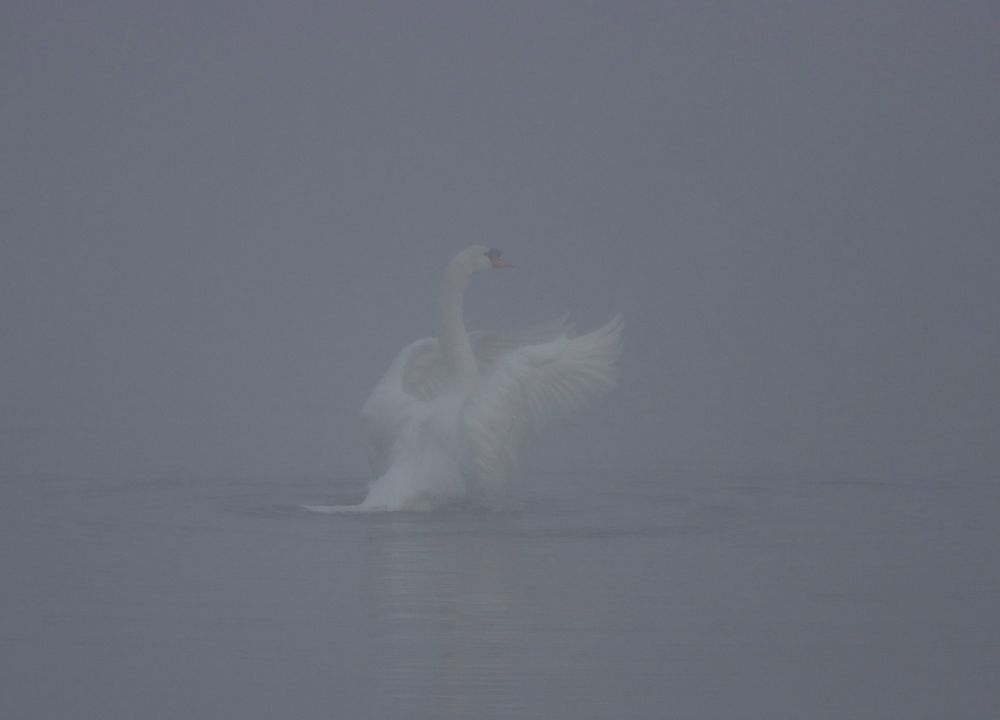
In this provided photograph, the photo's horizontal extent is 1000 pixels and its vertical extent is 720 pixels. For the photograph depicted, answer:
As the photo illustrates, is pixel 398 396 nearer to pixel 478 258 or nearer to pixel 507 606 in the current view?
pixel 478 258

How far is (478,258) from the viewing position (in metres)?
11.2

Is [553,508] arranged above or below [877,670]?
above

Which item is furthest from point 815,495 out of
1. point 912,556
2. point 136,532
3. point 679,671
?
point 679,671

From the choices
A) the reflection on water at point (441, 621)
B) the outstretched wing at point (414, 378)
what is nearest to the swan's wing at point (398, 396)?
the outstretched wing at point (414, 378)

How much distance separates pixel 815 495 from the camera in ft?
35.1

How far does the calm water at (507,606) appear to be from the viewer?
19.6 ft

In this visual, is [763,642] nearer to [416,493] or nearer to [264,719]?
[264,719]

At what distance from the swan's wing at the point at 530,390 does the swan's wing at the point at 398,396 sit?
0.54m

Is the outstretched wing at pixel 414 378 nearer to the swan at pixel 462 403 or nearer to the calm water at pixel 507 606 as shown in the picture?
the swan at pixel 462 403

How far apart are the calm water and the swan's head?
4.79 ft

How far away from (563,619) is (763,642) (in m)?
0.78

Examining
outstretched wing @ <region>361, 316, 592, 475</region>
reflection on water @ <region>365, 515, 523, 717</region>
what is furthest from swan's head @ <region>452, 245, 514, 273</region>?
reflection on water @ <region>365, 515, 523, 717</region>

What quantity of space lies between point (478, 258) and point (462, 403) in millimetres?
1177

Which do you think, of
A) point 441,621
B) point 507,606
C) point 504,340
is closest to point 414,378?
point 504,340
